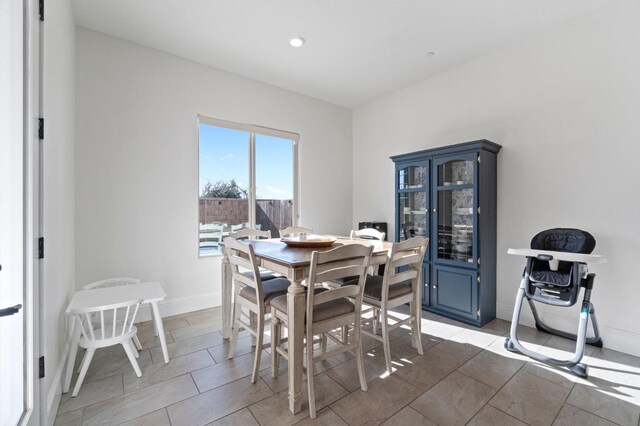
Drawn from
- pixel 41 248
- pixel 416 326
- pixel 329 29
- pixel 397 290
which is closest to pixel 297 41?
pixel 329 29

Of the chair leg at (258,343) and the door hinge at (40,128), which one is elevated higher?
the door hinge at (40,128)

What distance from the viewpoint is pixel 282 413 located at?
163 cm

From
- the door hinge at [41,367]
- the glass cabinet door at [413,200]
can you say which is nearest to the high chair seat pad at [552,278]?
the glass cabinet door at [413,200]

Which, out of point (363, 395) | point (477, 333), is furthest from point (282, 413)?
point (477, 333)

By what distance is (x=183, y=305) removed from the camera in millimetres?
3215

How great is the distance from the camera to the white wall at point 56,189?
150 cm

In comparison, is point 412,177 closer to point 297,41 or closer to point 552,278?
point 552,278

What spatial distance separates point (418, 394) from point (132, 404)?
1760mm

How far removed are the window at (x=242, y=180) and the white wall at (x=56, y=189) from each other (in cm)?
126

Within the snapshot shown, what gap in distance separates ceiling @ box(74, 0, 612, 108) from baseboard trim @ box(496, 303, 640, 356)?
109 inches

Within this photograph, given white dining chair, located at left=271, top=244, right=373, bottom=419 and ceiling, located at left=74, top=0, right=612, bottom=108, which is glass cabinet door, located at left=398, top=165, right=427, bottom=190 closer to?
ceiling, located at left=74, top=0, right=612, bottom=108

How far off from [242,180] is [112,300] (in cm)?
206

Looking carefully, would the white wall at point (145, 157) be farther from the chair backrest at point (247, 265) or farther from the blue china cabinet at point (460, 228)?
the blue china cabinet at point (460, 228)

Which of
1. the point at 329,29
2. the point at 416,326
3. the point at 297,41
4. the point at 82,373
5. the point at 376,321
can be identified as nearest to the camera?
the point at 82,373
